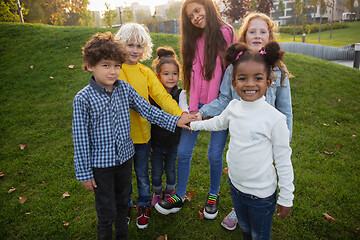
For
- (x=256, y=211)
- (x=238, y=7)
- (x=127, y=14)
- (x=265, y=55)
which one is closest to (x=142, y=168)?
(x=256, y=211)

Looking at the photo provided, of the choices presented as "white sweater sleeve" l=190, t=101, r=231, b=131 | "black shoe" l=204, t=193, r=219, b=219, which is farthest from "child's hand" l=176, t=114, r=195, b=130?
"black shoe" l=204, t=193, r=219, b=219

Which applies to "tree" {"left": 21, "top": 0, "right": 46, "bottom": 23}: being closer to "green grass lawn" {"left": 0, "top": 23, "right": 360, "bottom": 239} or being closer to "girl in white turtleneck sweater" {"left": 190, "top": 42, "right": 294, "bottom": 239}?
"green grass lawn" {"left": 0, "top": 23, "right": 360, "bottom": 239}

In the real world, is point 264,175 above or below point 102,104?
below

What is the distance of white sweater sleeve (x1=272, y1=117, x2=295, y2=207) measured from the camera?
1694 millimetres

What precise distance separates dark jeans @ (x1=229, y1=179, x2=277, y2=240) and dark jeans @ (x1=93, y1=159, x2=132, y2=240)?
3.35 ft

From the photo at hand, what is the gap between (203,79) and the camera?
2625 millimetres

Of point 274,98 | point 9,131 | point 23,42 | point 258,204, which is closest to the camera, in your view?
point 258,204

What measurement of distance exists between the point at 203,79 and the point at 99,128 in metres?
1.24

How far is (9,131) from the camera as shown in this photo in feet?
17.6

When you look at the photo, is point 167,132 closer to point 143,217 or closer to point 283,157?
point 143,217

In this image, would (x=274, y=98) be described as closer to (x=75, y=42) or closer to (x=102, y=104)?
(x=102, y=104)

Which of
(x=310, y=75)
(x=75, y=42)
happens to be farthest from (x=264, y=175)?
(x=75, y=42)

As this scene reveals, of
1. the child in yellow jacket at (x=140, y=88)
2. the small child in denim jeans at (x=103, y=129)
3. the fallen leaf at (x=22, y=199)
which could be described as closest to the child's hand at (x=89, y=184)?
the small child in denim jeans at (x=103, y=129)

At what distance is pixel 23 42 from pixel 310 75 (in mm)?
10830
